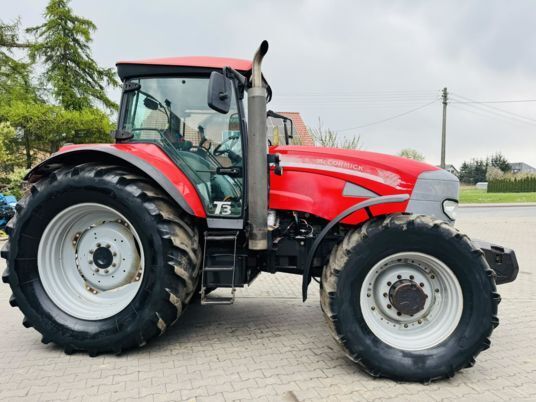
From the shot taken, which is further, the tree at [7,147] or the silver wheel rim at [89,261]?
the tree at [7,147]

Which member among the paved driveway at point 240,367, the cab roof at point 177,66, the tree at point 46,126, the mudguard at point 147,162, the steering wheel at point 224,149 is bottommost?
the paved driveway at point 240,367

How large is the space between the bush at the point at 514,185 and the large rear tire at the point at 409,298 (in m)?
44.2

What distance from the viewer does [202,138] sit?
135 inches

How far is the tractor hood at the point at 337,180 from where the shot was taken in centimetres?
329

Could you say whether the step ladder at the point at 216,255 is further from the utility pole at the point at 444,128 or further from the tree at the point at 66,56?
the utility pole at the point at 444,128

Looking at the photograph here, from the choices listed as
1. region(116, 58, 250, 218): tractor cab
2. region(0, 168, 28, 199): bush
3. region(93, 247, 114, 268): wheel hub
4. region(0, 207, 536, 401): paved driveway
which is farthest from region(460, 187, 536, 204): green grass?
region(93, 247, 114, 268): wheel hub

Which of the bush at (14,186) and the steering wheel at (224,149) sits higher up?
the steering wheel at (224,149)

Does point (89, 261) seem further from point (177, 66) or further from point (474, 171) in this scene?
point (474, 171)

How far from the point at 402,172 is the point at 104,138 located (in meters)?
16.4

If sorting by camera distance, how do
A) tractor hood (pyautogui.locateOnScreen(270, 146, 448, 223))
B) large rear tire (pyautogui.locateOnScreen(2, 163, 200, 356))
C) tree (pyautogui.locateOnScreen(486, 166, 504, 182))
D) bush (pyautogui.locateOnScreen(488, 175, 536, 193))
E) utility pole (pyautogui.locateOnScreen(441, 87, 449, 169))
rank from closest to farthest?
large rear tire (pyautogui.locateOnScreen(2, 163, 200, 356)), tractor hood (pyautogui.locateOnScreen(270, 146, 448, 223)), utility pole (pyautogui.locateOnScreen(441, 87, 449, 169)), bush (pyautogui.locateOnScreen(488, 175, 536, 193)), tree (pyautogui.locateOnScreen(486, 166, 504, 182))

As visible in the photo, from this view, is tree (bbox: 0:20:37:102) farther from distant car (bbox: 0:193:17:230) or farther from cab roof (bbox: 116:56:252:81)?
cab roof (bbox: 116:56:252:81)

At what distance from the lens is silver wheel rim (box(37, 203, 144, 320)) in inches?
132

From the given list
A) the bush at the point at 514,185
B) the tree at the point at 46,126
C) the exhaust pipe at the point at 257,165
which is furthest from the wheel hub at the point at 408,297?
the bush at the point at 514,185

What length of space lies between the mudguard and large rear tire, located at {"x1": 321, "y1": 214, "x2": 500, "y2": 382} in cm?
122
